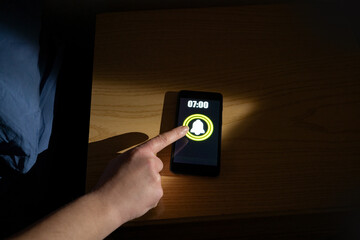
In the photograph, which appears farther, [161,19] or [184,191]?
[161,19]

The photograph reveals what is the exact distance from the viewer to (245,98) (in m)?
A: 0.73

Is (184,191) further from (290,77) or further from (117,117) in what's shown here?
(290,77)

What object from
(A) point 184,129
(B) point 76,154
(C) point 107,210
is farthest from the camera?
(B) point 76,154

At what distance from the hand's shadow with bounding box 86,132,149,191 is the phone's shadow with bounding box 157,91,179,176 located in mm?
56

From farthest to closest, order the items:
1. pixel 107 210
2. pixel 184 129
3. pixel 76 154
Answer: pixel 76 154 < pixel 184 129 < pixel 107 210

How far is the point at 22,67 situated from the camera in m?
0.67

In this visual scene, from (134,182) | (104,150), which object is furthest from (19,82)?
(134,182)

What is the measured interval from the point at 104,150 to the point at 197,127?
0.25 metres

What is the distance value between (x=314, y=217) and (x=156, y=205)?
1.35 feet

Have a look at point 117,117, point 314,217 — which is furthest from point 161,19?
point 314,217

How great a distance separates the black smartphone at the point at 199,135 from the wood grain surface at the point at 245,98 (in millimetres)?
22

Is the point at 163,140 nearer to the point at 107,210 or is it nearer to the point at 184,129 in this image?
the point at 184,129

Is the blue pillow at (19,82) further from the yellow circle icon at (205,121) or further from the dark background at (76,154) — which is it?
the yellow circle icon at (205,121)

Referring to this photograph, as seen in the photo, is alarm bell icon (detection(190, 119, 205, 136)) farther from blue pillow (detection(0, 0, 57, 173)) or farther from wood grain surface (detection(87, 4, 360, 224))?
blue pillow (detection(0, 0, 57, 173))
